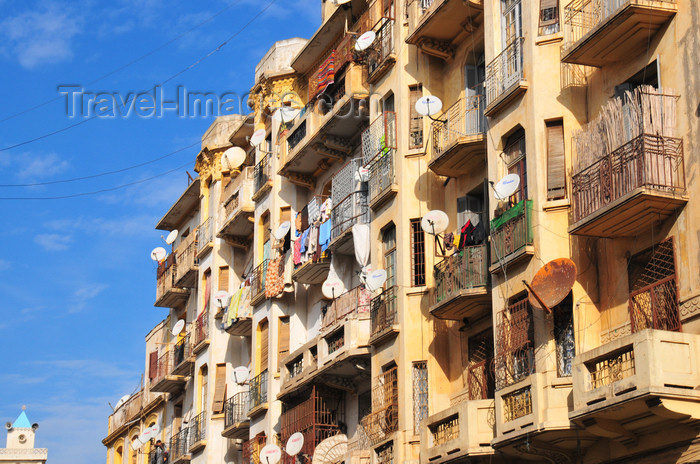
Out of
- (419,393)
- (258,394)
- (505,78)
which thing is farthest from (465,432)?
(258,394)

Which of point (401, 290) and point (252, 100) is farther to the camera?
point (252, 100)

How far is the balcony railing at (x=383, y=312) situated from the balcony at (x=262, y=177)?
11.6 m

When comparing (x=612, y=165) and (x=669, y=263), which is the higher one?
(x=612, y=165)

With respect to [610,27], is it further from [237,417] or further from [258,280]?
[237,417]

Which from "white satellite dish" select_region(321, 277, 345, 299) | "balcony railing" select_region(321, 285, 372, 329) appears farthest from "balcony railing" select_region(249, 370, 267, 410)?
"white satellite dish" select_region(321, 277, 345, 299)

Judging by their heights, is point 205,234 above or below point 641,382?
above

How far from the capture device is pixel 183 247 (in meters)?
52.5

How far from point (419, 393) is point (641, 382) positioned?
9743 millimetres

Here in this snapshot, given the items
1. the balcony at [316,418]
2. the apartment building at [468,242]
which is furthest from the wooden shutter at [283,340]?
the balcony at [316,418]

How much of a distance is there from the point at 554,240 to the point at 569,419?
392cm

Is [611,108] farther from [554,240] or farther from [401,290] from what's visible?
[401,290]

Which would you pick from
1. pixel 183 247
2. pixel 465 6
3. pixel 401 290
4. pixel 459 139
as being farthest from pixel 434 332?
pixel 183 247

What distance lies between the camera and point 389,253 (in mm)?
30500

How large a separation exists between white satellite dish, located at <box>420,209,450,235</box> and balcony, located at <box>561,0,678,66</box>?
5035 millimetres
